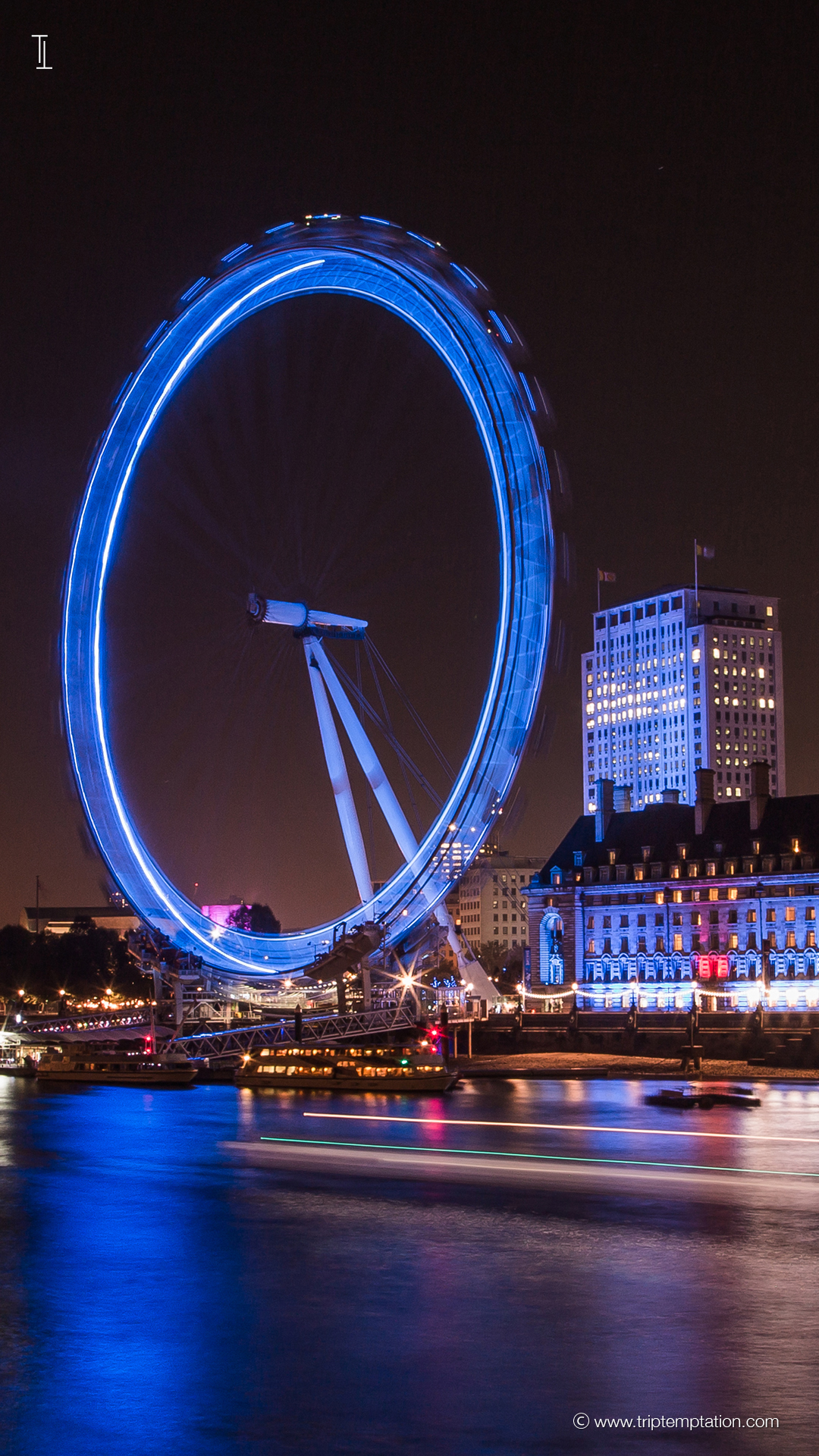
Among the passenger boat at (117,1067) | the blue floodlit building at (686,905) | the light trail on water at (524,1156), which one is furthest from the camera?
the blue floodlit building at (686,905)

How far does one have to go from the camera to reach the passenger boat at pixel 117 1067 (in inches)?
3398

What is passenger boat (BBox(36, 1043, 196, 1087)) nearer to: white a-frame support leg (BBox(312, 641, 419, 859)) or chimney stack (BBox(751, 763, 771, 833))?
white a-frame support leg (BBox(312, 641, 419, 859))

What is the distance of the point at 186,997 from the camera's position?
91562 mm

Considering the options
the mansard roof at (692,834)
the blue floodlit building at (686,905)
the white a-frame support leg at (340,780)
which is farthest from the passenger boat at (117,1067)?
the mansard roof at (692,834)

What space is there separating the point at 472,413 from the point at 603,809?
213ft

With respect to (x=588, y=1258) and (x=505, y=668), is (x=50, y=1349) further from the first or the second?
(x=505, y=668)

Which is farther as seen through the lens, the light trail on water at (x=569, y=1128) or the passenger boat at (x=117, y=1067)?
the passenger boat at (x=117, y=1067)

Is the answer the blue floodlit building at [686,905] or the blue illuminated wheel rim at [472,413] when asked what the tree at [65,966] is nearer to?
the blue floodlit building at [686,905]

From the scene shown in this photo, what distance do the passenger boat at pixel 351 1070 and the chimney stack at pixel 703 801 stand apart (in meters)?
31.2

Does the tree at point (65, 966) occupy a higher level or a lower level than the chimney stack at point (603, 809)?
lower

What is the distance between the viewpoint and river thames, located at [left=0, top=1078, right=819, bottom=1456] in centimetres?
1977

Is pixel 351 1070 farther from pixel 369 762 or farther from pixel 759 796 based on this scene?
pixel 759 796

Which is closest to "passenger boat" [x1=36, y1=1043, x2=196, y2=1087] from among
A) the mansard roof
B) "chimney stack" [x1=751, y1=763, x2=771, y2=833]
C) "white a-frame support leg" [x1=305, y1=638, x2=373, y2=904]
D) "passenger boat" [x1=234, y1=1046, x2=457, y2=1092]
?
"passenger boat" [x1=234, y1=1046, x2=457, y2=1092]

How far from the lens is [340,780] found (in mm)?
66000
